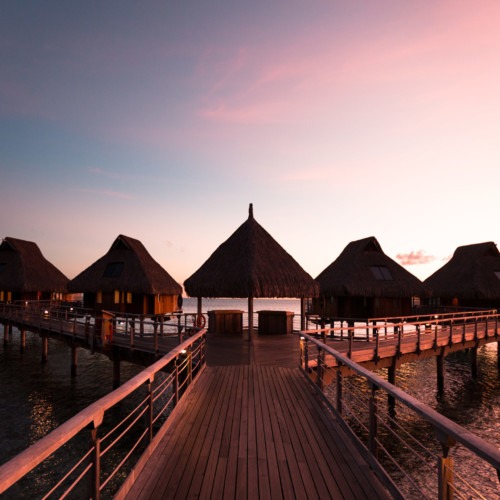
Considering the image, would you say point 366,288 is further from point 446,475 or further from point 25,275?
point 25,275

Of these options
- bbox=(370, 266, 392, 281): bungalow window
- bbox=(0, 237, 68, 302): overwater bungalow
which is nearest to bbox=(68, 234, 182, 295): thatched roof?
bbox=(0, 237, 68, 302): overwater bungalow

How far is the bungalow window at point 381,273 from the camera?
26444mm

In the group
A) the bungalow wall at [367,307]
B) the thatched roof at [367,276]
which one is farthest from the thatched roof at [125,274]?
the bungalow wall at [367,307]

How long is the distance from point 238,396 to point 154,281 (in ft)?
71.8

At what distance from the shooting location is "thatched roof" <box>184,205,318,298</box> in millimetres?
14867

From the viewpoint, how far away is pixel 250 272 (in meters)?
14.9

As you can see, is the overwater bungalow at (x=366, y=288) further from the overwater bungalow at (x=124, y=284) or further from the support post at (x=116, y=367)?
the support post at (x=116, y=367)

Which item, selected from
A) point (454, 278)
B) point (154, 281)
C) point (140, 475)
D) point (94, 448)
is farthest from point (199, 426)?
point (454, 278)

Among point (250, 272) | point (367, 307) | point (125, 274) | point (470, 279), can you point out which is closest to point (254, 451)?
point (250, 272)

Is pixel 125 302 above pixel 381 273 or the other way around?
the other way around

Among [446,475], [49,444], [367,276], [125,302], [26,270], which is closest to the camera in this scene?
[49,444]

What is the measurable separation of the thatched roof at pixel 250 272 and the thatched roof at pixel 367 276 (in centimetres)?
893

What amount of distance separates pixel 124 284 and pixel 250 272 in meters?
15.5

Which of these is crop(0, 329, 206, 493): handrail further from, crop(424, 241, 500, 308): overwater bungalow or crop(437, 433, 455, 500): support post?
crop(424, 241, 500, 308): overwater bungalow
